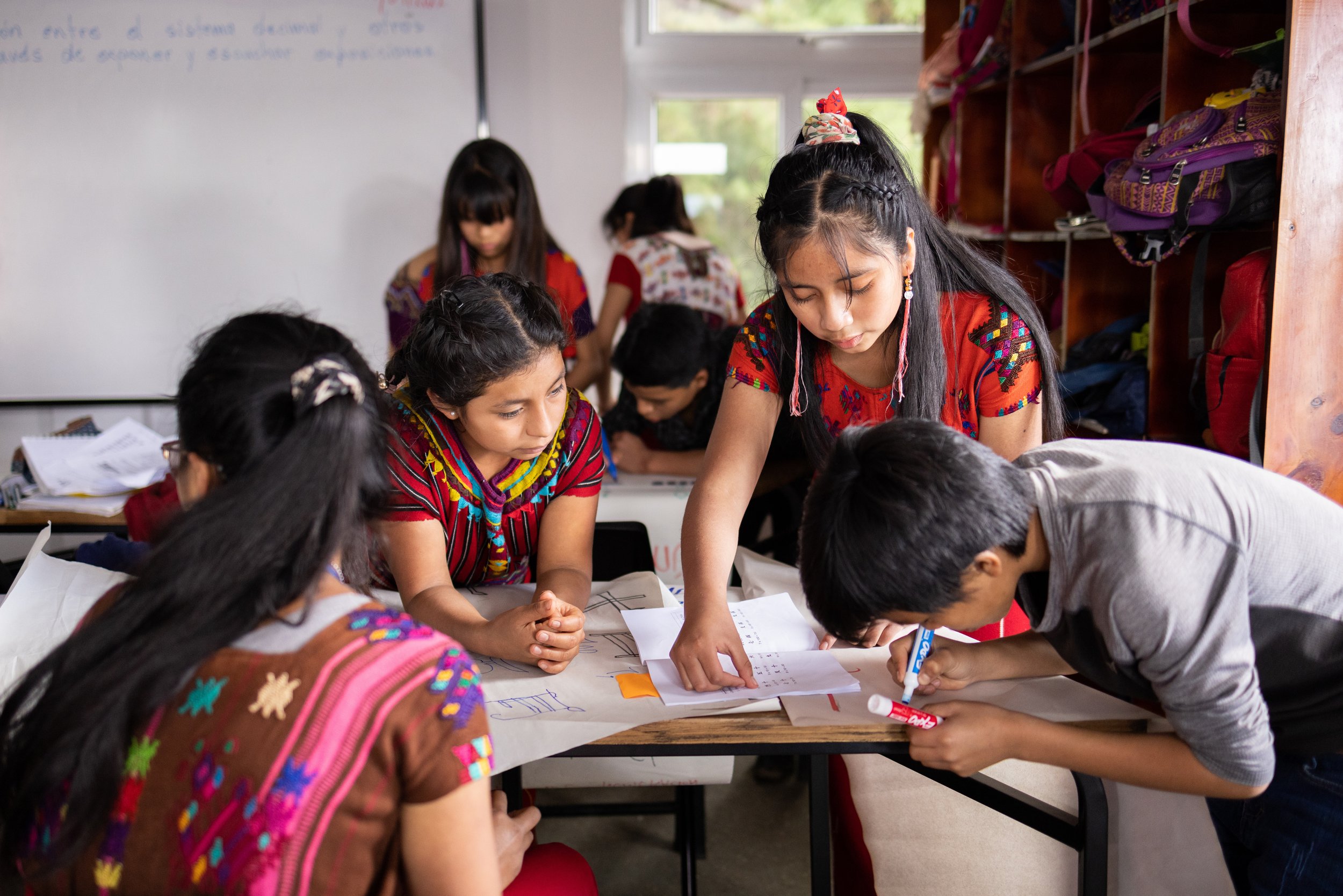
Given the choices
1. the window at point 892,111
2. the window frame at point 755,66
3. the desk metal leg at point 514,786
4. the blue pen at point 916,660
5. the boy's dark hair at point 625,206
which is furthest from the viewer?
A: the window at point 892,111

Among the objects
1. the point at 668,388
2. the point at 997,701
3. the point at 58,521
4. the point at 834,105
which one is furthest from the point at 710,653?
the point at 58,521

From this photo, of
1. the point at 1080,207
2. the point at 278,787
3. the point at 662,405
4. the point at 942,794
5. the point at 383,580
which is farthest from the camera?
the point at 662,405

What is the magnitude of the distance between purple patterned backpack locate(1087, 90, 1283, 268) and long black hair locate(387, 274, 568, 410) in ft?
3.62

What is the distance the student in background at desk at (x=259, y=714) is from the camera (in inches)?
29.5

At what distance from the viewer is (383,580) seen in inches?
62.3

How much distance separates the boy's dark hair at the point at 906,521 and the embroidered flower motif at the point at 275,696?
1.51 ft

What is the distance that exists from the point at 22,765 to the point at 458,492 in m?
0.73

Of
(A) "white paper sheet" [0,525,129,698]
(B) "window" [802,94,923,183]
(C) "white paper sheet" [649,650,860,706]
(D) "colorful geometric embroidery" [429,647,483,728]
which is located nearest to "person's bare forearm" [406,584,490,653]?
(C) "white paper sheet" [649,650,860,706]

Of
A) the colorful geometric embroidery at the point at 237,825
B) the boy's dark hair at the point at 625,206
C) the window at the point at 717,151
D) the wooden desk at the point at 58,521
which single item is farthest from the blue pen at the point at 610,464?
the colorful geometric embroidery at the point at 237,825

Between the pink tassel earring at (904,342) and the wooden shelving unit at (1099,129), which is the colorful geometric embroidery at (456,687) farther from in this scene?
the wooden shelving unit at (1099,129)

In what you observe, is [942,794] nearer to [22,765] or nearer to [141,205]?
[22,765]

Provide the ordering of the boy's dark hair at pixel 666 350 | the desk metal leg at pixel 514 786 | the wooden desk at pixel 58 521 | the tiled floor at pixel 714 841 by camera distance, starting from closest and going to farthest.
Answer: the desk metal leg at pixel 514 786, the tiled floor at pixel 714 841, the wooden desk at pixel 58 521, the boy's dark hair at pixel 666 350

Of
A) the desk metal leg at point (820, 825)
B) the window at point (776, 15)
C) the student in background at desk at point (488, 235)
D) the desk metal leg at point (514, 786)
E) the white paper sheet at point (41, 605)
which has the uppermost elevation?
the window at point (776, 15)

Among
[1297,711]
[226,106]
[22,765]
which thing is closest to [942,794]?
[1297,711]
